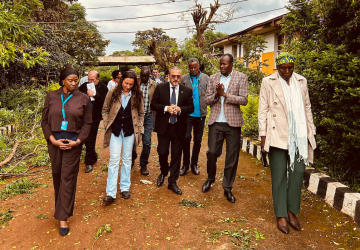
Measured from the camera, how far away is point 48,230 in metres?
3.68

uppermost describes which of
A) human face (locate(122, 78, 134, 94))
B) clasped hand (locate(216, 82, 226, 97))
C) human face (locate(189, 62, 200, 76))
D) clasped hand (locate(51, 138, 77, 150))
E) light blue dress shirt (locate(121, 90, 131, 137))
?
human face (locate(189, 62, 200, 76))

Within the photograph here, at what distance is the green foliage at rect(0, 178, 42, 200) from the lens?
4.82m

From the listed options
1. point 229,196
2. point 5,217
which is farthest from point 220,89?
point 5,217

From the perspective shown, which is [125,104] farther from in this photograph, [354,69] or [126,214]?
[354,69]

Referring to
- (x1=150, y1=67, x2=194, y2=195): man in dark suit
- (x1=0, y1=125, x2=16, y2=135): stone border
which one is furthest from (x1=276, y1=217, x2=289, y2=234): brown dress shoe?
(x1=0, y1=125, x2=16, y2=135): stone border

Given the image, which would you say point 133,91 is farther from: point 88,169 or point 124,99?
point 88,169

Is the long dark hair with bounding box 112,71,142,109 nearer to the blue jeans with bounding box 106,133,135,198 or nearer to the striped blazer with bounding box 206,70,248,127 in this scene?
the blue jeans with bounding box 106,133,135,198

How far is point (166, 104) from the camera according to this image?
4895 mm

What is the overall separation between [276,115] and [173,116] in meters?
1.72

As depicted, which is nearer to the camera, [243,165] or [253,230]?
[253,230]

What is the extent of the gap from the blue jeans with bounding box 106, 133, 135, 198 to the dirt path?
10.1 inches

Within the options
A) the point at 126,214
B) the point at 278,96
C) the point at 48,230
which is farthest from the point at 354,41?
the point at 48,230

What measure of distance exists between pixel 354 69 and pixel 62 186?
423 cm

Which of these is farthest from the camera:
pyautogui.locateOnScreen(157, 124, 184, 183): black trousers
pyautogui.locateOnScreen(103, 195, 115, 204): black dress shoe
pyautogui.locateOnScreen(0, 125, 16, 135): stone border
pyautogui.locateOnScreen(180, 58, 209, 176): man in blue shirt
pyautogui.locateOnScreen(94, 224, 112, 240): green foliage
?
pyautogui.locateOnScreen(0, 125, 16, 135): stone border
